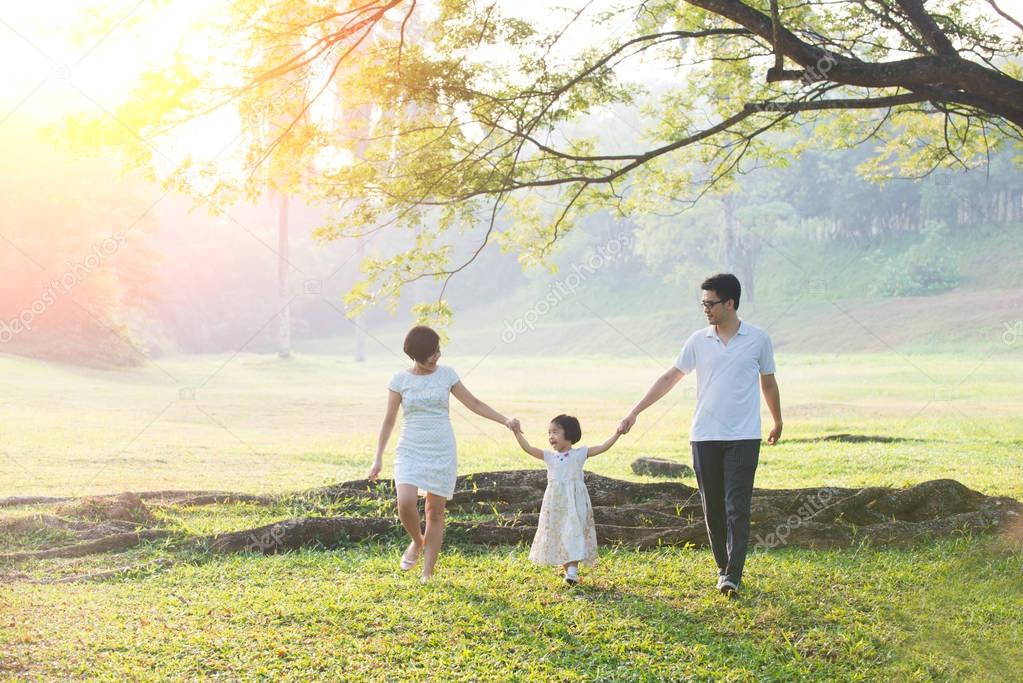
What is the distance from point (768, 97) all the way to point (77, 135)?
8225 mm

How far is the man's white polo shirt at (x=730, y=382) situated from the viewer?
6258 millimetres

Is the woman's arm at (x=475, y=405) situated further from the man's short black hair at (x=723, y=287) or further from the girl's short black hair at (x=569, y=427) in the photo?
the man's short black hair at (x=723, y=287)

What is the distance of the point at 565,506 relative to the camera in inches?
262

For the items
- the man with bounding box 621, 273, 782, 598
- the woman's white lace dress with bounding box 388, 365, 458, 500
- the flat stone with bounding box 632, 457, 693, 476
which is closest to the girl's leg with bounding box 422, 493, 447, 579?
the woman's white lace dress with bounding box 388, 365, 458, 500

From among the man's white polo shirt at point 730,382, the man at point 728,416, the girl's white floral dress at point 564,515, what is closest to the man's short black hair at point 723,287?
the man at point 728,416

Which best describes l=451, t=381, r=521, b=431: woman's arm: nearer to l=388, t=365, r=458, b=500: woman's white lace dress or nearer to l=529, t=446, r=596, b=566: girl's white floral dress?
l=388, t=365, r=458, b=500: woman's white lace dress

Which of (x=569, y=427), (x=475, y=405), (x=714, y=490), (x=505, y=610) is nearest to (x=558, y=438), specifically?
(x=569, y=427)

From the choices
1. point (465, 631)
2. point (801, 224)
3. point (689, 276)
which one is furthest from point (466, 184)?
point (801, 224)

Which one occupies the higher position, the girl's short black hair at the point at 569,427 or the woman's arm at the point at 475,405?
the woman's arm at the point at 475,405

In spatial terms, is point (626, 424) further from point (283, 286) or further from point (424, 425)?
point (283, 286)

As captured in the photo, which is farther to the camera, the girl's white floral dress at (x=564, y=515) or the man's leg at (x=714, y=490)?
the girl's white floral dress at (x=564, y=515)

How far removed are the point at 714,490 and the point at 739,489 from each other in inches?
9.4

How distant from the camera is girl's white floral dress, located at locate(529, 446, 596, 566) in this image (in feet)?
21.6

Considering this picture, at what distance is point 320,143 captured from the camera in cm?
1060
